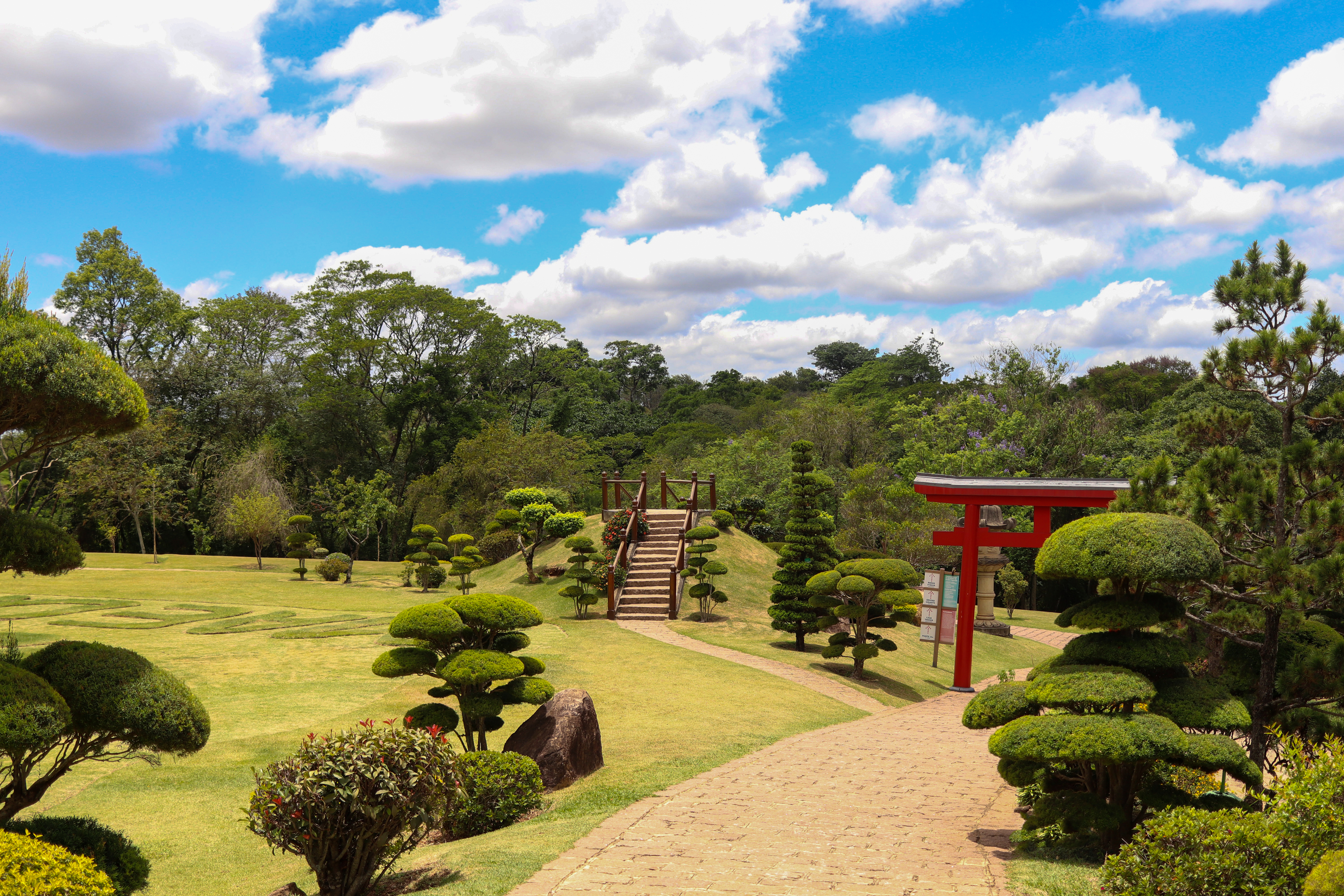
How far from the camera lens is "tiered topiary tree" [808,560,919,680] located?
17.4 meters

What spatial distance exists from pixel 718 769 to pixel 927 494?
363 inches

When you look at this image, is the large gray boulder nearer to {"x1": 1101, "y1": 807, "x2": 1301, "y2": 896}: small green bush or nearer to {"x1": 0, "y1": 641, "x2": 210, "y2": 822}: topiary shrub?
{"x1": 0, "y1": 641, "x2": 210, "y2": 822}: topiary shrub

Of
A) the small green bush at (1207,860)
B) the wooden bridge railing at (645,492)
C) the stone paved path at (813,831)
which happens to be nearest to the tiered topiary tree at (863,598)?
the stone paved path at (813,831)

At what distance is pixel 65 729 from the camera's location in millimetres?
6094

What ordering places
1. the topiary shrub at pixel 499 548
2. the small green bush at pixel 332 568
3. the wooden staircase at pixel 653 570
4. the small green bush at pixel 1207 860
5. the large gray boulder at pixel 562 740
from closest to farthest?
the small green bush at pixel 1207 860 → the large gray boulder at pixel 562 740 → the wooden staircase at pixel 653 570 → the small green bush at pixel 332 568 → the topiary shrub at pixel 499 548

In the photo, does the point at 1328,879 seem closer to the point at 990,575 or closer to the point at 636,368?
the point at 990,575

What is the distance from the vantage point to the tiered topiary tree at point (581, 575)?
21938mm

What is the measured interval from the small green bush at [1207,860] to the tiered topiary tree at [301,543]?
95.7 ft

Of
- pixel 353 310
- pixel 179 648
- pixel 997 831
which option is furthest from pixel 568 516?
pixel 353 310

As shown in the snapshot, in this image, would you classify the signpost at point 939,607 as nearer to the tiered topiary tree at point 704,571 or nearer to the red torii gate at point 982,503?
the red torii gate at point 982,503

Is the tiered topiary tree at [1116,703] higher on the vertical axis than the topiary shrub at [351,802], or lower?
higher

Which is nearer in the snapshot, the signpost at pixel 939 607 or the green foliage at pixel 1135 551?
the green foliage at pixel 1135 551

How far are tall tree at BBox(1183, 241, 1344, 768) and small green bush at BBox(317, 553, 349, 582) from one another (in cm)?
2783

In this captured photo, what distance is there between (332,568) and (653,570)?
13.4 m
